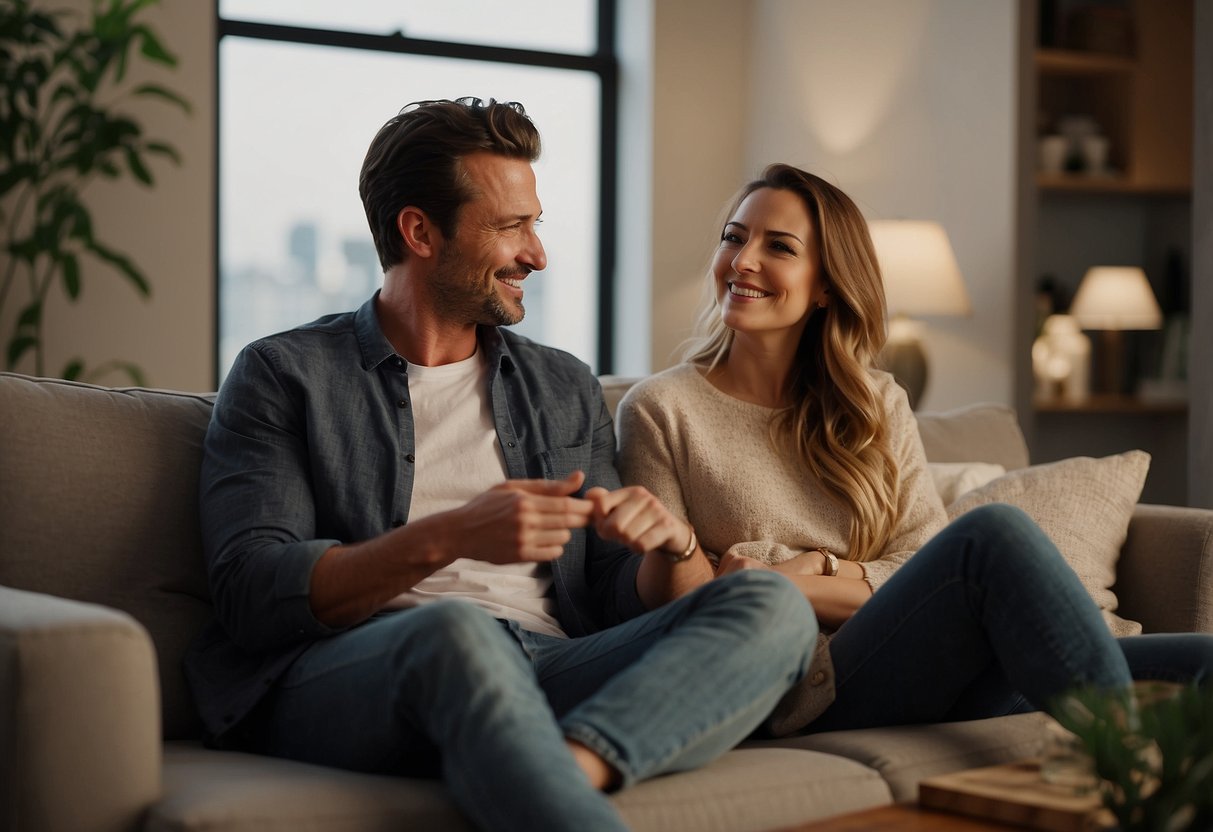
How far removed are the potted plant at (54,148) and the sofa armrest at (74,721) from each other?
2649mm

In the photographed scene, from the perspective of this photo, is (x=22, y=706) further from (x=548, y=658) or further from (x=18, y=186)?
(x=18, y=186)

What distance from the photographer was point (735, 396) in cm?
230

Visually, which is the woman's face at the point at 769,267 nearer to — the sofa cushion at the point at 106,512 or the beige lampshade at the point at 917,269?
the sofa cushion at the point at 106,512

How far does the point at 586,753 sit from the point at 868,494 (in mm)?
862

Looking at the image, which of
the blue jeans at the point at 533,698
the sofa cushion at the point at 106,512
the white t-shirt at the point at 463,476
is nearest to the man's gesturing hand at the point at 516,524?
the blue jeans at the point at 533,698

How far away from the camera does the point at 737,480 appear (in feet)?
7.17

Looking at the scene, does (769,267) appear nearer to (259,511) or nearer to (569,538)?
(569,538)

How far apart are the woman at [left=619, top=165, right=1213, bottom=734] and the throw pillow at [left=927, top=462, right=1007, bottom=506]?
0.70 ft

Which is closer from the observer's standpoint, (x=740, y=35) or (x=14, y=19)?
(x=14, y=19)

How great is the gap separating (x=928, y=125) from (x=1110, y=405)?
1.08 meters

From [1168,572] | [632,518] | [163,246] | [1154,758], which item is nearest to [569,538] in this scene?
[632,518]

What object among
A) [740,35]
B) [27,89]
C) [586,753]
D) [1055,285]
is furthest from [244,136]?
[586,753]

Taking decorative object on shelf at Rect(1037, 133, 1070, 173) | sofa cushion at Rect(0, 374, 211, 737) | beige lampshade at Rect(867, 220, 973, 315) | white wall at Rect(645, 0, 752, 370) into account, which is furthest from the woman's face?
white wall at Rect(645, 0, 752, 370)

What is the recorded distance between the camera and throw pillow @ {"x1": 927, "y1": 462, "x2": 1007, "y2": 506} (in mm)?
2525
